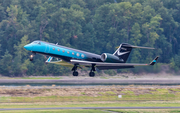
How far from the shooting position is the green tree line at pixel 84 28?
380ft

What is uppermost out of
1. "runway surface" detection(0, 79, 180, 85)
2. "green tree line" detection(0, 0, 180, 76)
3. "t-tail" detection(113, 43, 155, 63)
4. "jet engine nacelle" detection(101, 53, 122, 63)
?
"green tree line" detection(0, 0, 180, 76)

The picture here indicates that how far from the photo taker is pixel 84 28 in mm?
133375

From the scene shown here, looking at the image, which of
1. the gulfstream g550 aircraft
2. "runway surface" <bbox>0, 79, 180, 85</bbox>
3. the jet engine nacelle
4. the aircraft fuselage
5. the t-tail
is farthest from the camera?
"runway surface" <bbox>0, 79, 180, 85</bbox>

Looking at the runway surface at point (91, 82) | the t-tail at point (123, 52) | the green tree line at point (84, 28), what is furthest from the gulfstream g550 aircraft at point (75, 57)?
the green tree line at point (84, 28)

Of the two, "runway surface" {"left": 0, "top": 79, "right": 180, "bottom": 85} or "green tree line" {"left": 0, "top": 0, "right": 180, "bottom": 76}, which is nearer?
"runway surface" {"left": 0, "top": 79, "right": 180, "bottom": 85}

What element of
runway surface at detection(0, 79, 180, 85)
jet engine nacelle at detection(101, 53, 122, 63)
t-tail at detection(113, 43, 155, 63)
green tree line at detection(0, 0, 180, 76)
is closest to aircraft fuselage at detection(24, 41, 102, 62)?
jet engine nacelle at detection(101, 53, 122, 63)

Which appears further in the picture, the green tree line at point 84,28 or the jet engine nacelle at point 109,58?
the green tree line at point 84,28

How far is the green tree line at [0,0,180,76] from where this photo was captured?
380ft

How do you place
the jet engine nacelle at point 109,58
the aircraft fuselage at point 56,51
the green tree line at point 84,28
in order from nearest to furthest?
the aircraft fuselage at point 56,51
the jet engine nacelle at point 109,58
the green tree line at point 84,28

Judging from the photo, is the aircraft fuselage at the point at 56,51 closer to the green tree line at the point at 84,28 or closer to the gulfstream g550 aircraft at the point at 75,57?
the gulfstream g550 aircraft at the point at 75,57

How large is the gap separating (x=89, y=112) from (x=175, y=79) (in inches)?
2226

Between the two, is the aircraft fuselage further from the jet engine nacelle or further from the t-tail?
the t-tail

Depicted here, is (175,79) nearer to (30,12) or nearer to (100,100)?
(100,100)

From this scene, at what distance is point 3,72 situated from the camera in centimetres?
11038
